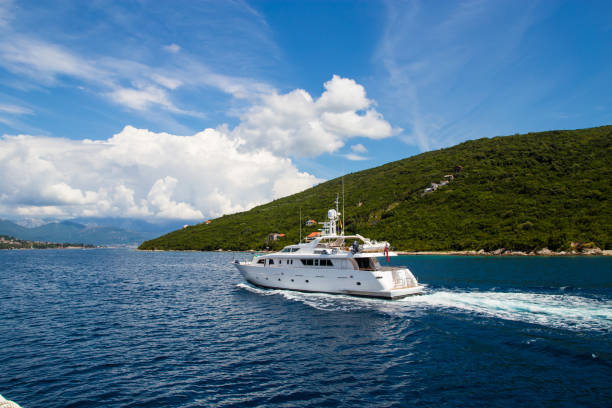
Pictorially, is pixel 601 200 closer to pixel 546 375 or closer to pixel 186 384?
pixel 546 375

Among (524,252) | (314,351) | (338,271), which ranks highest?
(524,252)

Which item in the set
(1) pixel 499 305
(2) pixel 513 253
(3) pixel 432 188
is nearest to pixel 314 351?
(1) pixel 499 305

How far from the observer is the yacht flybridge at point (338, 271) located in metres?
32.5

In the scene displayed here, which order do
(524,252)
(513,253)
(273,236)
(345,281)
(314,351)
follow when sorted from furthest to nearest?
(273,236)
(513,253)
(524,252)
(345,281)
(314,351)

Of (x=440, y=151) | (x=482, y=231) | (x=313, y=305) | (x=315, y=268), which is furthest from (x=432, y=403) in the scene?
(x=440, y=151)

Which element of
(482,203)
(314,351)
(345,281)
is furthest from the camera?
(482,203)

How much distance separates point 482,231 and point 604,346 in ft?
295

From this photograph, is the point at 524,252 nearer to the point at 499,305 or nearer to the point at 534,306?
the point at 534,306

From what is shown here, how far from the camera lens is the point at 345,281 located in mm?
34000

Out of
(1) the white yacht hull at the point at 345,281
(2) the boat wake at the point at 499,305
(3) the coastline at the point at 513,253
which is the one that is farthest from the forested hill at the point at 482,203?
(1) the white yacht hull at the point at 345,281

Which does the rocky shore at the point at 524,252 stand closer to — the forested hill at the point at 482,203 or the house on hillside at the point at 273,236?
the forested hill at the point at 482,203

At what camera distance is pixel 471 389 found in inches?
544

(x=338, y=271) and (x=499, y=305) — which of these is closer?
(x=499, y=305)

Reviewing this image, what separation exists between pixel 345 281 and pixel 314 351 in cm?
1554
